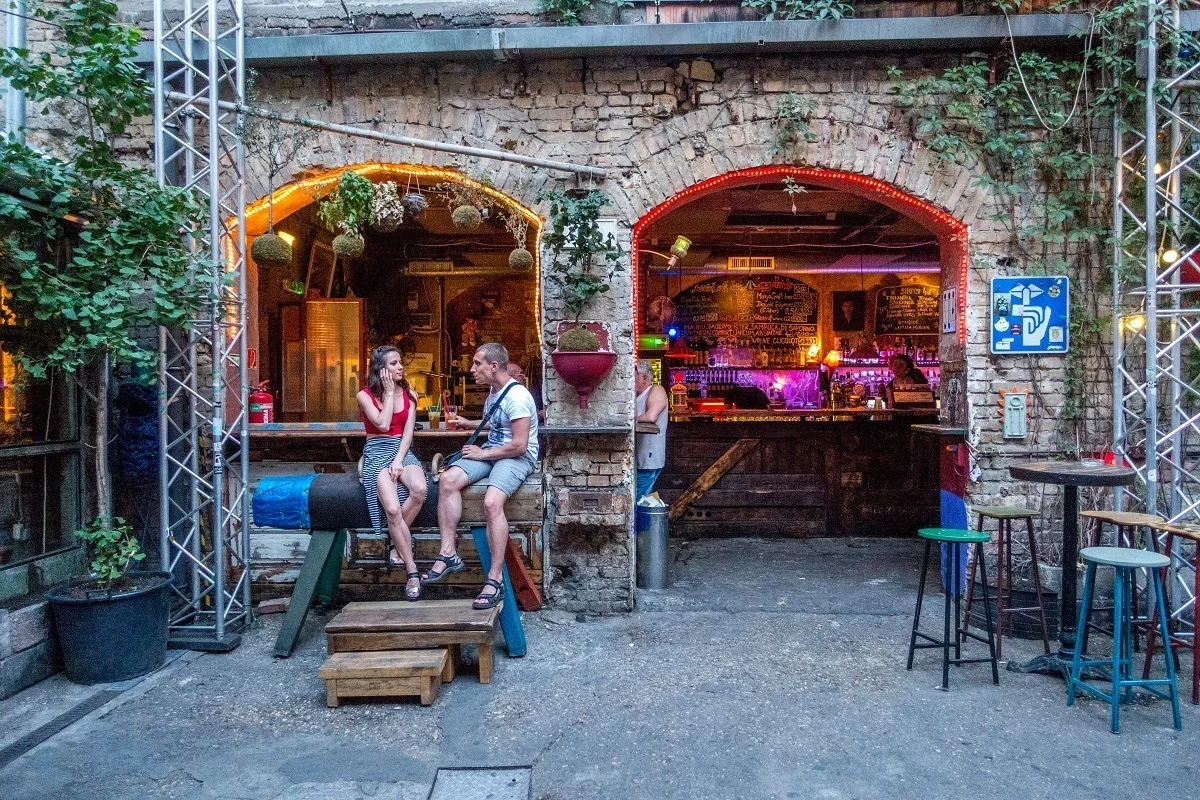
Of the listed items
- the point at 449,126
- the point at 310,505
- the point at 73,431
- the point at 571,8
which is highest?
the point at 571,8

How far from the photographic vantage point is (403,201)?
6125mm

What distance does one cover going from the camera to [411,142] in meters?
5.56

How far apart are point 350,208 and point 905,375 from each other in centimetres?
894

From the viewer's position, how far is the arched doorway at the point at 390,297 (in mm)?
6512

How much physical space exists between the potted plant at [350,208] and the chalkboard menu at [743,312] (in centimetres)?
701

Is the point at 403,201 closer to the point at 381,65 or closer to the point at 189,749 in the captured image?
the point at 381,65

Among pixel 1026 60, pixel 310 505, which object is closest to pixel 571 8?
pixel 1026 60

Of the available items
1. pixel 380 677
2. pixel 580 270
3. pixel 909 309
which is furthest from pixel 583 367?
pixel 909 309

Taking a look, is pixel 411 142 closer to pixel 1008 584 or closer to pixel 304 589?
pixel 304 589

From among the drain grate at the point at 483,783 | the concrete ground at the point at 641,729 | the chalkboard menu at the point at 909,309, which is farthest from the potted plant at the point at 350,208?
the chalkboard menu at the point at 909,309

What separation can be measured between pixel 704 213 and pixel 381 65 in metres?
4.63

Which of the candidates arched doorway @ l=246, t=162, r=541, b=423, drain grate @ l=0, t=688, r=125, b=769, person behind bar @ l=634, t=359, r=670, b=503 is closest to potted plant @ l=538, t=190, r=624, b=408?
arched doorway @ l=246, t=162, r=541, b=423

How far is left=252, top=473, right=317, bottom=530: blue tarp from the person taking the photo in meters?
5.12

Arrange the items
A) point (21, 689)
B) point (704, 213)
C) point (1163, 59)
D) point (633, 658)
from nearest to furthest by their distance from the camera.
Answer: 1. point (21, 689)
2. point (633, 658)
3. point (1163, 59)
4. point (704, 213)
